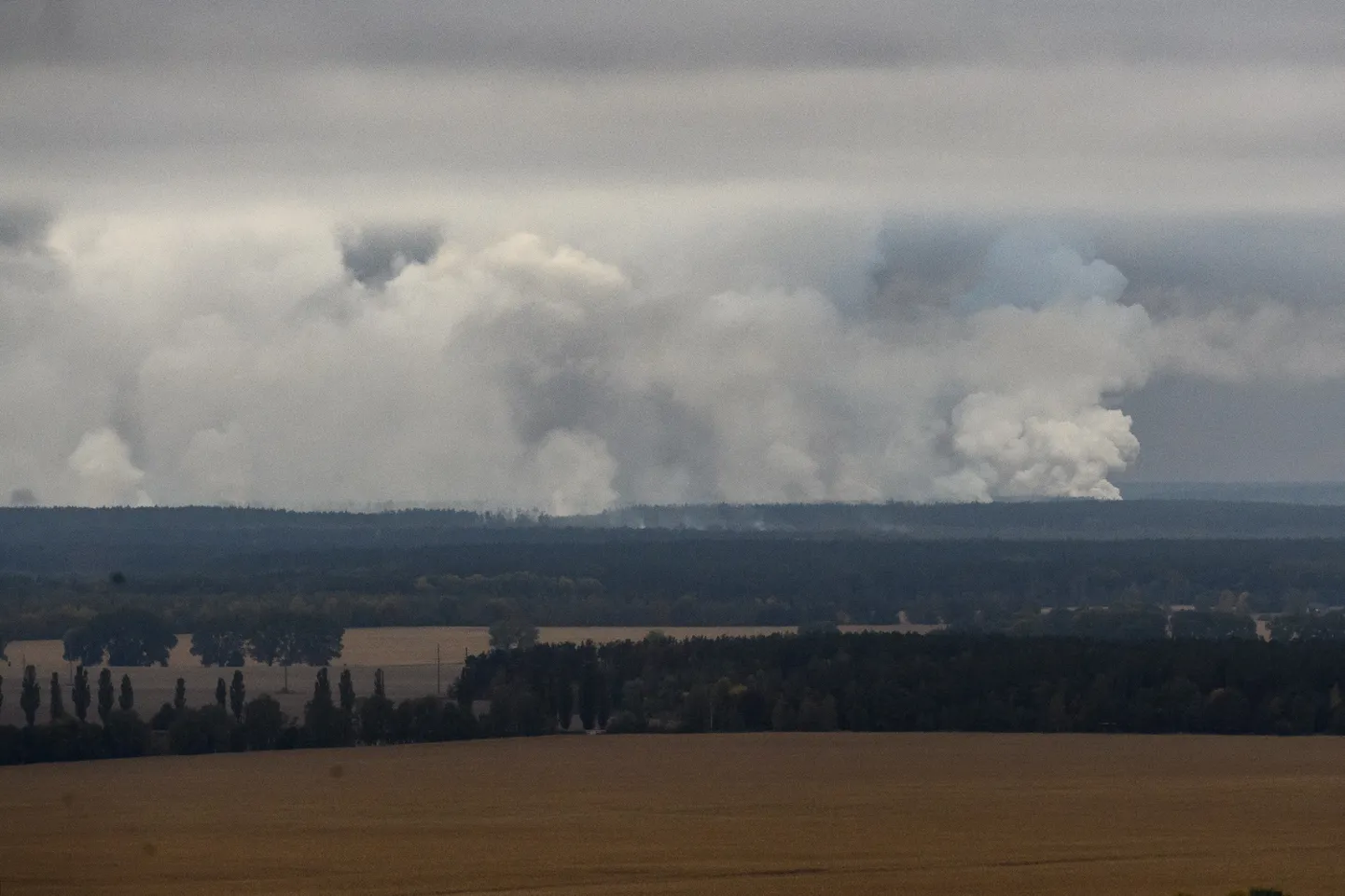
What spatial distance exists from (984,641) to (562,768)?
46396mm

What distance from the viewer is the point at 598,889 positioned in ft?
283

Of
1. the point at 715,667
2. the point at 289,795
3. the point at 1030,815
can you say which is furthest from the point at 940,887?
the point at 715,667

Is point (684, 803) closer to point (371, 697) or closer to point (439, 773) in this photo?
point (439, 773)

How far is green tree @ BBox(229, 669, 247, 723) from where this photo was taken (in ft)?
453

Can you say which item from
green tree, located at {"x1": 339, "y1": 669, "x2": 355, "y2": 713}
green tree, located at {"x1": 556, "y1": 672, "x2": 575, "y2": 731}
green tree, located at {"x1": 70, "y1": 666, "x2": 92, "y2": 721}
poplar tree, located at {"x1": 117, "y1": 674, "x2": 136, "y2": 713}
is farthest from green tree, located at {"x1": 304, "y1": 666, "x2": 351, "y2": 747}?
green tree, located at {"x1": 556, "y1": 672, "x2": 575, "y2": 731}

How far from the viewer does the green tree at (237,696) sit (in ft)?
453

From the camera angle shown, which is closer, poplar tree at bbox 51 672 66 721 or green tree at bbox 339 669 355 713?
poplar tree at bbox 51 672 66 721

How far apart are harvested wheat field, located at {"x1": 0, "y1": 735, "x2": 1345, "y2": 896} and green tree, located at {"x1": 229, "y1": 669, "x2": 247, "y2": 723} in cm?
1146

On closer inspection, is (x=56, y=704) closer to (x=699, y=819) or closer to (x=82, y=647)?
(x=699, y=819)

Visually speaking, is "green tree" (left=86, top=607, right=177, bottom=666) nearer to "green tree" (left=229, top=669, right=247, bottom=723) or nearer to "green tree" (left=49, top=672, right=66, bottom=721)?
"green tree" (left=229, top=669, right=247, bottom=723)

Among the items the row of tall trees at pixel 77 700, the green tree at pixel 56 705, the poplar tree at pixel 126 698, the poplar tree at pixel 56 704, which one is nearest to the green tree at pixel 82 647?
the poplar tree at pixel 126 698

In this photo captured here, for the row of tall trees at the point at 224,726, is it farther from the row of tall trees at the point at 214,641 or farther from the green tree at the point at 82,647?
the row of tall trees at the point at 214,641

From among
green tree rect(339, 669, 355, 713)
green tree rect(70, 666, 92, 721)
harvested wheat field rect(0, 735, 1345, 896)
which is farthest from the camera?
green tree rect(339, 669, 355, 713)

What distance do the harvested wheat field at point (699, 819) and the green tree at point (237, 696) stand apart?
11457mm
